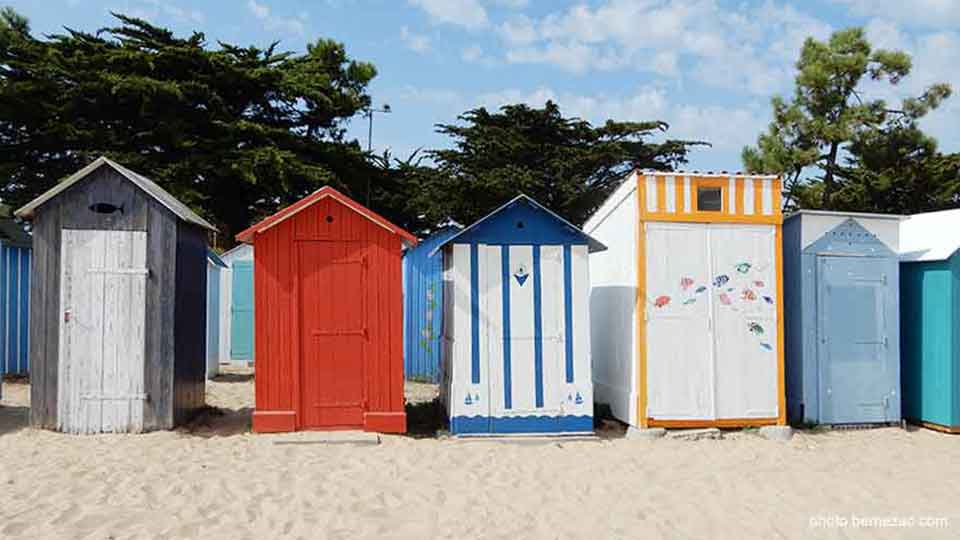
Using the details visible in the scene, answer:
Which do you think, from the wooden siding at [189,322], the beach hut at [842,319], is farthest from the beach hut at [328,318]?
the beach hut at [842,319]

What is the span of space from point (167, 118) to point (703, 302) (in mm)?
17581

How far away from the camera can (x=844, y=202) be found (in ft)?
68.9

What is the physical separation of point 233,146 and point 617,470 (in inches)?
696

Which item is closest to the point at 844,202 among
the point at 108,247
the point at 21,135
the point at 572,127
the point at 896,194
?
the point at 896,194

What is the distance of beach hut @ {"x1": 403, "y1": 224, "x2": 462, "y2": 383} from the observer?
13.5 meters

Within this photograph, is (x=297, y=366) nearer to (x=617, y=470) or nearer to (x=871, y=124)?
(x=617, y=470)

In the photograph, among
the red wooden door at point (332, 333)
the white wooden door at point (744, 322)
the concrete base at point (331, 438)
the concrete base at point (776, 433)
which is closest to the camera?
the concrete base at point (331, 438)

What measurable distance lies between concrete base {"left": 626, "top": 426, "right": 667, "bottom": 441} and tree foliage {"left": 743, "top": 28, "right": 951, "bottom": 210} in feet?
46.4

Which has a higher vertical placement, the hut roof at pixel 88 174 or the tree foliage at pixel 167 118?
the tree foliage at pixel 167 118

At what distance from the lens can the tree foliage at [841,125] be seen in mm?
19625

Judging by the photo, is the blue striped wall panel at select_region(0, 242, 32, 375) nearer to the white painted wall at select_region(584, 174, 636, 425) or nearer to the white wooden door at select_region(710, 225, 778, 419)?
the white painted wall at select_region(584, 174, 636, 425)

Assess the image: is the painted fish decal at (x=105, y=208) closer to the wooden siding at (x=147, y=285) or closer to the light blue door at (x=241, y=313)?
the wooden siding at (x=147, y=285)

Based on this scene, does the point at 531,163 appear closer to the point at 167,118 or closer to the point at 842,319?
the point at 167,118

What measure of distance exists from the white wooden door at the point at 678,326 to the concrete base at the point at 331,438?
3.12 metres
